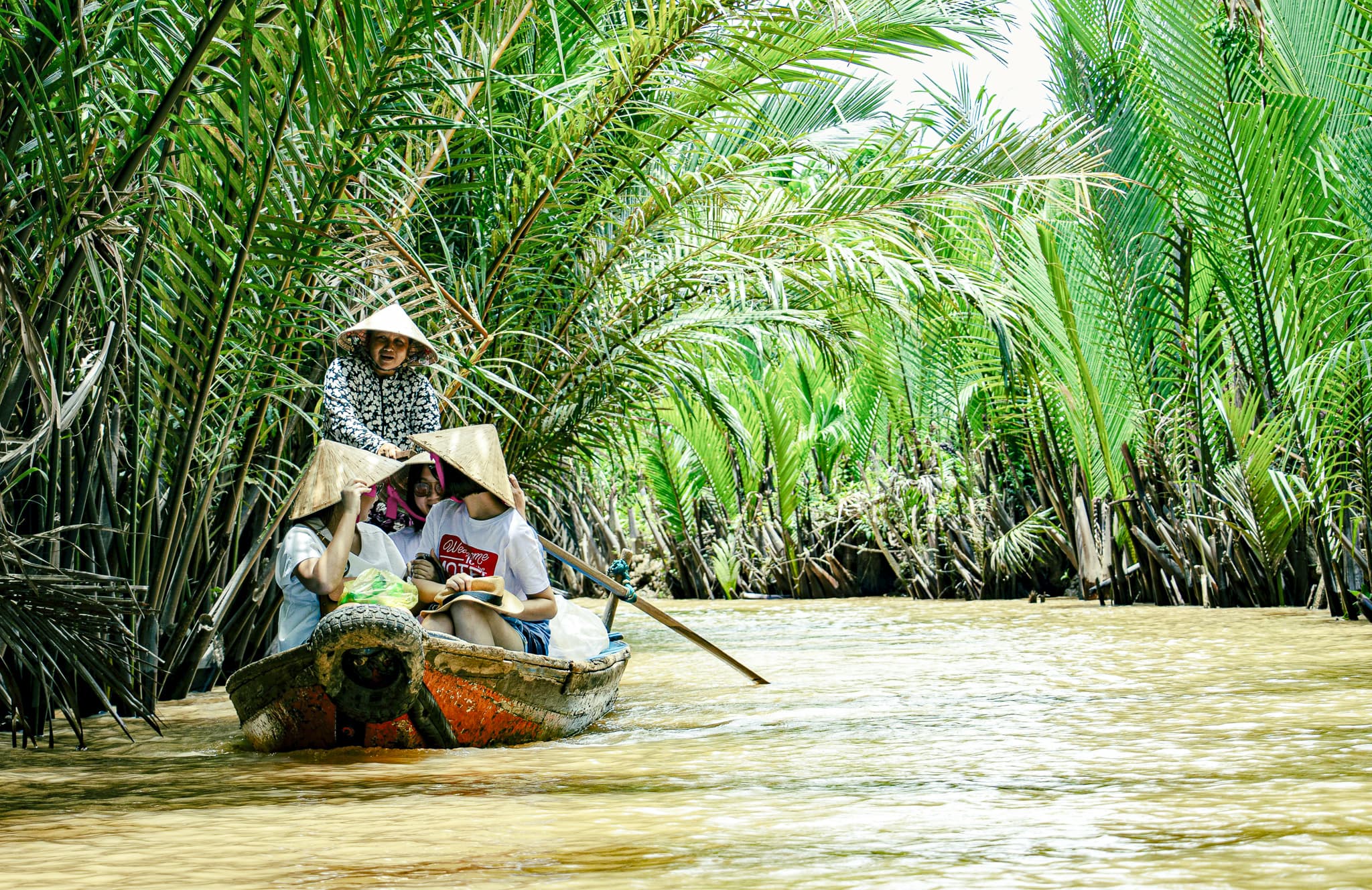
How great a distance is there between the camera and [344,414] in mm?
5176

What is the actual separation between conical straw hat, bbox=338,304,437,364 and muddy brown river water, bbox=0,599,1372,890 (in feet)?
5.04

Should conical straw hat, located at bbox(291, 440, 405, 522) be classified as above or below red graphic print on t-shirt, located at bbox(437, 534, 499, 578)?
above

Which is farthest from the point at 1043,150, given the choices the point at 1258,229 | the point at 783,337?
the point at 783,337

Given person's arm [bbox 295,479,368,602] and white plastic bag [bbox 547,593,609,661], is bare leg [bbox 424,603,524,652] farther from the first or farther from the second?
white plastic bag [bbox 547,593,609,661]

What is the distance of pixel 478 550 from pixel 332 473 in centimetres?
60

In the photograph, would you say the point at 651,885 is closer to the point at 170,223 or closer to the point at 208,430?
the point at 170,223

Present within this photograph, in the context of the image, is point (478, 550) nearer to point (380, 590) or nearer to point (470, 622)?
point (470, 622)

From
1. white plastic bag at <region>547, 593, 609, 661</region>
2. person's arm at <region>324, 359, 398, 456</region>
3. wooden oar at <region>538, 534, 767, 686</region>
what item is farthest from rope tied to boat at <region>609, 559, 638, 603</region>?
person's arm at <region>324, 359, 398, 456</region>

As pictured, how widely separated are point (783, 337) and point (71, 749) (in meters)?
5.16

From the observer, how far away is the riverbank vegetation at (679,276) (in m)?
4.00

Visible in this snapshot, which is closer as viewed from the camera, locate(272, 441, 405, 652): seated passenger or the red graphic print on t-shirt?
locate(272, 441, 405, 652): seated passenger

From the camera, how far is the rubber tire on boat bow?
4.04 meters

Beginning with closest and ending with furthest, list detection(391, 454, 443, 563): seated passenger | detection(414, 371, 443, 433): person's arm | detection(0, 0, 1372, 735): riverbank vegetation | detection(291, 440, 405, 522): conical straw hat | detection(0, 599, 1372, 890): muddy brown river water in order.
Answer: detection(0, 599, 1372, 890): muddy brown river water → detection(0, 0, 1372, 735): riverbank vegetation → detection(291, 440, 405, 522): conical straw hat → detection(391, 454, 443, 563): seated passenger → detection(414, 371, 443, 433): person's arm

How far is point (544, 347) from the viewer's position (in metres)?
7.80
